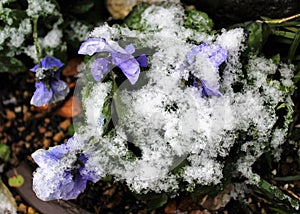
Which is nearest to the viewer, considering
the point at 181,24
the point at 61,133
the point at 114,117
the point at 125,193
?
the point at 114,117


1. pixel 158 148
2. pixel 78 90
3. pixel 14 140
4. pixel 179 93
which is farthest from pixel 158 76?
pixel 14 140

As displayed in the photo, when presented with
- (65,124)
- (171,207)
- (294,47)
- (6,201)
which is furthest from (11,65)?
(294,47)

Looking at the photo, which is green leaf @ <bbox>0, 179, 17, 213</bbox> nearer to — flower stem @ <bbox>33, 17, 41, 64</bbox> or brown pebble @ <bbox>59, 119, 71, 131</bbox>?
brown pebble @ <bbox>59, 119, 71, 131</bbox>

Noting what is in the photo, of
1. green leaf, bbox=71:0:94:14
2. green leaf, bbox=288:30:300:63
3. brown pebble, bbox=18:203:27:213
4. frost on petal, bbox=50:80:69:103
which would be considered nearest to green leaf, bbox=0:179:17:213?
brown pebble, bbox=18:203:27:213

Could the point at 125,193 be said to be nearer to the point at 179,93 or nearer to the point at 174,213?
the point at 174,213

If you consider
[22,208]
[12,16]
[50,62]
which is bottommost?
[22,208]

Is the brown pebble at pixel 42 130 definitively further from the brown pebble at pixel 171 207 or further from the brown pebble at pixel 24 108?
the brown pebble at pixel 171 207

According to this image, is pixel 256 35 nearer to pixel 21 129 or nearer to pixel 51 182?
pixel 51 182
